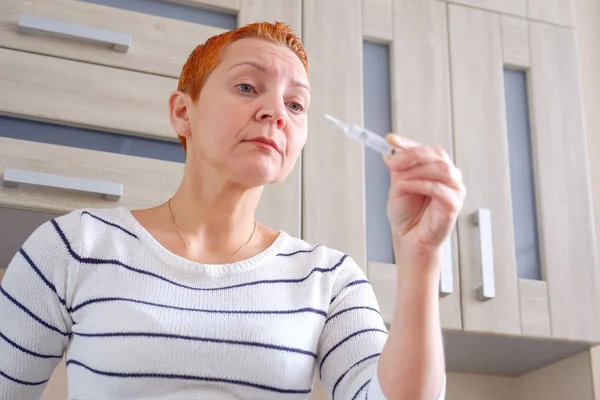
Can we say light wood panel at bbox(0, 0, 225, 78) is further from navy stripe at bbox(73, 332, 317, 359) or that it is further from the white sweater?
navy stripe at bbox(73, 332, 317, 359)

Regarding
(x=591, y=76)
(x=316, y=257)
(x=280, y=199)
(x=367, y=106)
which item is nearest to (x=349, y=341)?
(x=316, y=257)

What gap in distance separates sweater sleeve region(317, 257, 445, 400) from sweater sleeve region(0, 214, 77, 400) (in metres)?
0.32

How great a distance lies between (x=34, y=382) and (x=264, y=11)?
910 mm

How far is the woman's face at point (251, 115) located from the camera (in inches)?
43.1

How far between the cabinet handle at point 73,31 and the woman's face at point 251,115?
44 cm

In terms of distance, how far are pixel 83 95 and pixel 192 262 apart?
1.89 ft

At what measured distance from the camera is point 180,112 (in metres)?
1.23

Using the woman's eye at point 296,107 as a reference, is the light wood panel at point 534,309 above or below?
below

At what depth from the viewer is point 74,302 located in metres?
1.06

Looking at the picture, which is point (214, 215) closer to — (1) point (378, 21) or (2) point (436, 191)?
(2) point (436, 191)

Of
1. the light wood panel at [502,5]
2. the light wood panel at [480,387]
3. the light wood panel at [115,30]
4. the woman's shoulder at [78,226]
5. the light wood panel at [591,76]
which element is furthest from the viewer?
the light wood panel at [591,76]

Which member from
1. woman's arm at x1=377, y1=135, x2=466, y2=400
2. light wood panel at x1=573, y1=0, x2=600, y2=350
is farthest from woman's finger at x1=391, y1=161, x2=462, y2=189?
light wood panel at x1=573, y1=0, x2=600, y2=350

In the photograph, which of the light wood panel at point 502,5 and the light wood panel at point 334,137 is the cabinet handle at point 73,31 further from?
the light wood panel at point 502,5

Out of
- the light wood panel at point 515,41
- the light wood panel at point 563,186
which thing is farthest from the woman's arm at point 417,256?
the light wood panel at point 515,41
